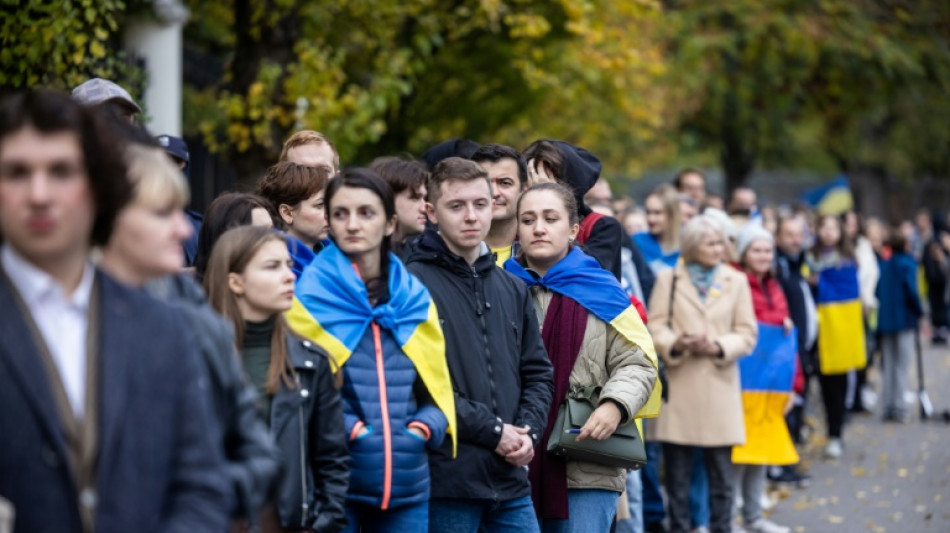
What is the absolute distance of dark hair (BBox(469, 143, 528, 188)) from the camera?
22.0 ft

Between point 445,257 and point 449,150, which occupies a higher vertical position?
point 449,150

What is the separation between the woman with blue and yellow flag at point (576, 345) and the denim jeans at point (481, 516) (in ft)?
1.64

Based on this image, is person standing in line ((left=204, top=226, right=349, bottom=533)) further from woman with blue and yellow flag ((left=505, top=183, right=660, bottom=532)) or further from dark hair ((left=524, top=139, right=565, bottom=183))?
dark hair ((left=524, top=139, right=565, bottom=183))

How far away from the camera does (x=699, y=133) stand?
3112 centimetres

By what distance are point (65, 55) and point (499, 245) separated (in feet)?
8.87

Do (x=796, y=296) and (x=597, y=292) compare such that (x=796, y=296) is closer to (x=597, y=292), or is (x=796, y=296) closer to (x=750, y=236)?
(x=750, y=236)

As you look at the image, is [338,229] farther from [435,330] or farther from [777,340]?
[777,340]

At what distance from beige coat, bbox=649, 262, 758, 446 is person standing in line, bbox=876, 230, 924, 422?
6.67m

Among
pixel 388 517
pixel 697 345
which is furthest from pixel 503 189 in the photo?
pixel 697 345

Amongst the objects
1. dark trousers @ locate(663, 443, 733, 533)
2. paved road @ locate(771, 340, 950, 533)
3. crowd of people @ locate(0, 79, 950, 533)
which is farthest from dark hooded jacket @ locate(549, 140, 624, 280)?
paved road @ locate(771, 340, 950, 533)

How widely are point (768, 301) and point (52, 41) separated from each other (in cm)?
520

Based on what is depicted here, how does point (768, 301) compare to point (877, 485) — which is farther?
point (877, 485)

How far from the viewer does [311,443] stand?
4.51 meters

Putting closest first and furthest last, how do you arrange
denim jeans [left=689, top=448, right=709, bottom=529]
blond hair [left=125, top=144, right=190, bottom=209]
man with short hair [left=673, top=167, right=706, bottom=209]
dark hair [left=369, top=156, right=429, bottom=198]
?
blond hair [left=125, top=144, right=190, bottom=209] → dark hair [left=369, top=156, right=429, bottom=198] → denim jeans [left=689, top=448, right=709, bottom=529] → man with short hair [left=673, top=167, right=706, bottom=209]
